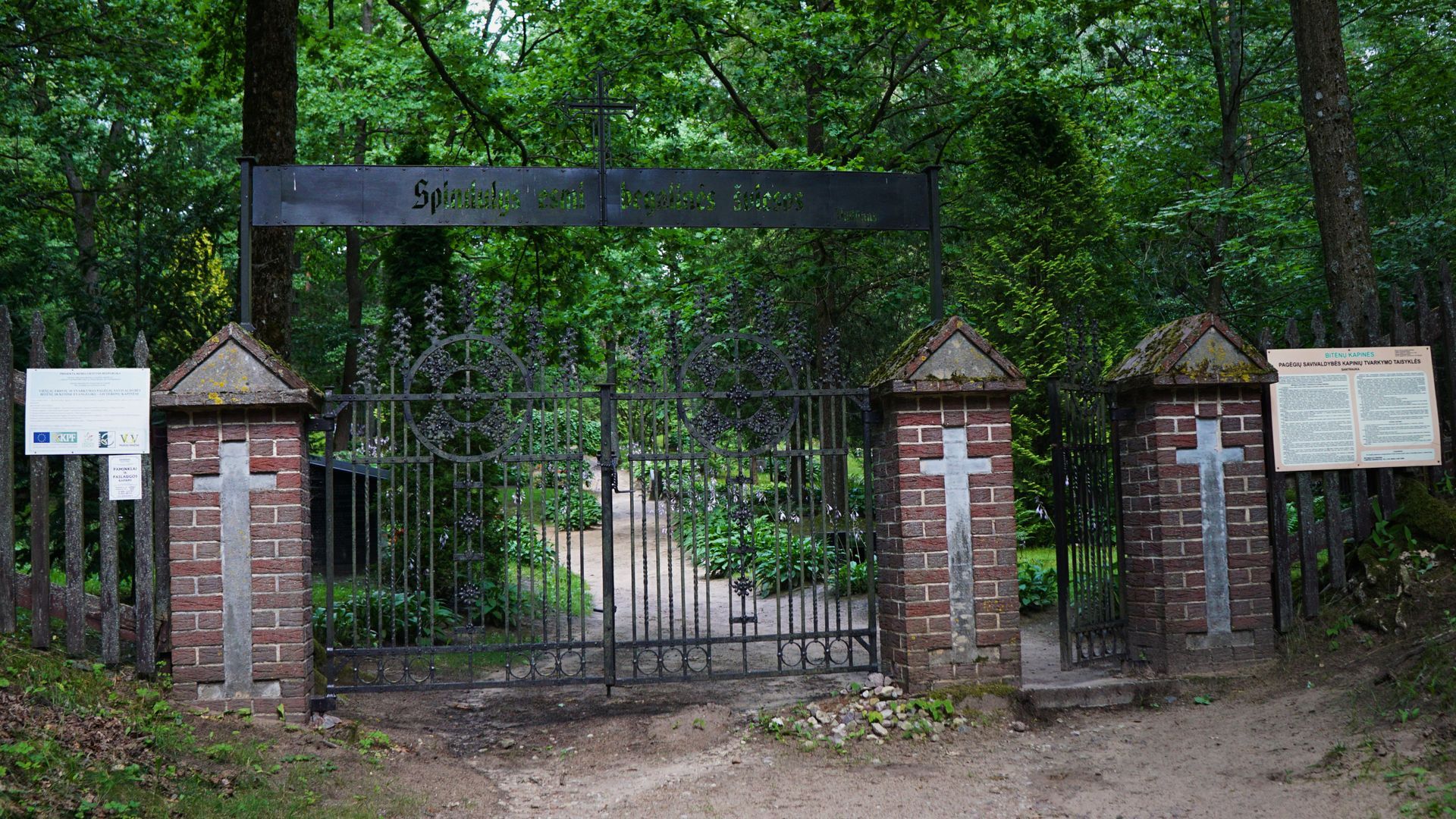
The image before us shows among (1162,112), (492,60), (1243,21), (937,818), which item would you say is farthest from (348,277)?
(937,818)

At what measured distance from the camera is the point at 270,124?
733cm

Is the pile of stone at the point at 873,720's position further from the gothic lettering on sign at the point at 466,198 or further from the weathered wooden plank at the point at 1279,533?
the gothic lettering on sign at the point at 466,198

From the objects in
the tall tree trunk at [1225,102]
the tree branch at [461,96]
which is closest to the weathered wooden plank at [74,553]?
the tree branch at [461,96]

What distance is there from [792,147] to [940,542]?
889cm

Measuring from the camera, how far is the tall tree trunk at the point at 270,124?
23.9ft

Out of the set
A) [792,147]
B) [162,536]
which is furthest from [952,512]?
[792,147]

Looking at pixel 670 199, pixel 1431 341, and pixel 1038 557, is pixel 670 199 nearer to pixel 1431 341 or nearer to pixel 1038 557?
pixel 1431 341

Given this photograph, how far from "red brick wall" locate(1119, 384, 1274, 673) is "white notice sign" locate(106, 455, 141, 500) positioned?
5.93m

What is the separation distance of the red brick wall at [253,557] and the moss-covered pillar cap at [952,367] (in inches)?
137

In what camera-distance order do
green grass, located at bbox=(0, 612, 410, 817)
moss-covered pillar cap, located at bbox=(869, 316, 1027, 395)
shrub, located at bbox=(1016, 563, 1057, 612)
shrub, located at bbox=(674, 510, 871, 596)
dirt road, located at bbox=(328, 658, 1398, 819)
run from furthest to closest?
shrub, located at bbox=(1016, 563, 1057, 612)
shrub, located at bbox=(674, 510, 871, 596)
moss-covered pillar cap, located at bbox=(869, 316, 1027, 395)
dirt road, located at bbox=(328, 658, 1398, 819)
green grass, located at bbox=(0, 612, 410, 817)

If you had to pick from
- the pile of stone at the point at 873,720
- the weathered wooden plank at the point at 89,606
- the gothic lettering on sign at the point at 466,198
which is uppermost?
the gothic lettering on sign at the point at 466,198

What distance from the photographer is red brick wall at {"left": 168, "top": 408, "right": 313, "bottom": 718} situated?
18.2 ft

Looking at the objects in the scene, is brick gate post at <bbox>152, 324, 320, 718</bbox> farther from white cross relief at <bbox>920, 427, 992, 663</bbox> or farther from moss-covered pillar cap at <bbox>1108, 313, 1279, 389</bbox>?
moss-covered pillar cap at <bbox>1108, 313, 1279, 389</bbox>

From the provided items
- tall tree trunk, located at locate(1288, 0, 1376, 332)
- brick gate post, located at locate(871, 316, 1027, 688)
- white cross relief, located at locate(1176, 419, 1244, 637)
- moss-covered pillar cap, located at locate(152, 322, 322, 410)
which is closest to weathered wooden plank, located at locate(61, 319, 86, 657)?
moss-covered pillar cap, located at locate(152, 322, 322, 410)
